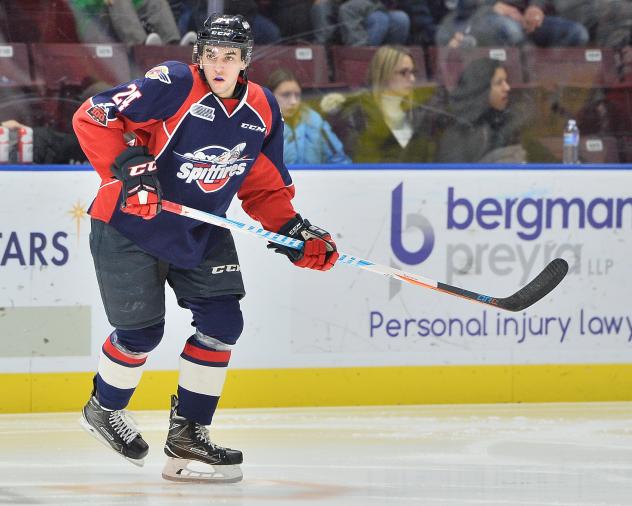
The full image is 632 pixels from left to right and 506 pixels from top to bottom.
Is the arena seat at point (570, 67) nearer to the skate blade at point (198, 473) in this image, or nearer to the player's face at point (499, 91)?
the player's face at point (499, 91)

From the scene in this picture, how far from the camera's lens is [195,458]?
3428mm

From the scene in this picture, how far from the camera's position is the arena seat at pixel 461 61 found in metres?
4.86

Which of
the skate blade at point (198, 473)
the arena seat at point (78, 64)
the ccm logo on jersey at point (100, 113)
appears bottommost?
the skate blade at point (198, 473)

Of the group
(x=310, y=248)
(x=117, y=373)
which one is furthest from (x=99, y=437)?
(x=310, y=248)

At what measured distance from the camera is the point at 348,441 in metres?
3.98

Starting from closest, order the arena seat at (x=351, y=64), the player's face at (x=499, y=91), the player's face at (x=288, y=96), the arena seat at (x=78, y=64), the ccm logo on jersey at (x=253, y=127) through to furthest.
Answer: the ccm logo on jersey at (x=253, y=127) → the arena seat at (x=78, y=64) → the player's face at (x=288, y=96) → the arena seat at (x=351, y=64) → the player's face at (x=499, y=91)

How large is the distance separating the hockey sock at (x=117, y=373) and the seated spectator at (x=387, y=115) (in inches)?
61.0

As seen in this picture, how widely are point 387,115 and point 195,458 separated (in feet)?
5.93

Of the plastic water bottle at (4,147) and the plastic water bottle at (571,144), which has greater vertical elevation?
the plastic water bottle at (4,147)

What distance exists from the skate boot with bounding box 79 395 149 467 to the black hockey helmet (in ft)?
3.12

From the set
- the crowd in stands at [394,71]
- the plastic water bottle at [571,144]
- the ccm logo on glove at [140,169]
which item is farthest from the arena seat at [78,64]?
the plastic water bottle at [571,144]

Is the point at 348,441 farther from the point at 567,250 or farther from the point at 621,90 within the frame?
the point at 621,90

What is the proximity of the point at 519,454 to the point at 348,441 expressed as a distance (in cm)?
52

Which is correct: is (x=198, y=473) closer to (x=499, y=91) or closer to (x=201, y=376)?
(x=201, y=376)
